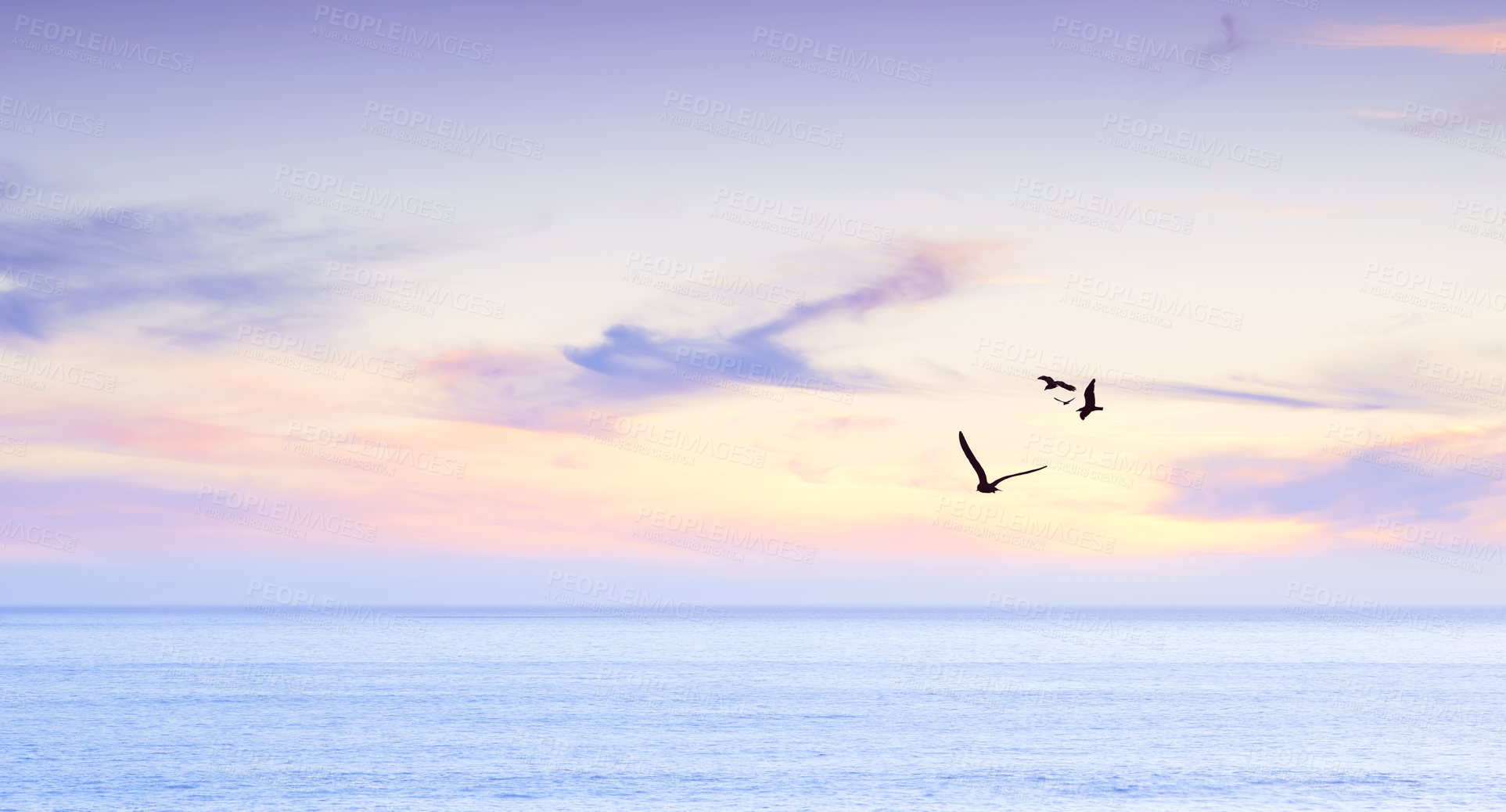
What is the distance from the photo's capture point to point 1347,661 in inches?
6900

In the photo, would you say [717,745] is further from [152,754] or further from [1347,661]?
[1347,661]

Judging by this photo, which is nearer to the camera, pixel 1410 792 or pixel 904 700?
pixel 1410 792

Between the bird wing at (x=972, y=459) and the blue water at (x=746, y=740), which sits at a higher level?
the bird wing at (x=972, y=459)

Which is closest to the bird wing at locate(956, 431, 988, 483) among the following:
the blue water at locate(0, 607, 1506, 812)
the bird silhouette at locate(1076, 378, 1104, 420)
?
the bird silhouette at locate(1076, 378, 1104, 420)

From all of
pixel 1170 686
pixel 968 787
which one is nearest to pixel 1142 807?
pixel 968 787

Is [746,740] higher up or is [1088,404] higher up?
[1088,404]

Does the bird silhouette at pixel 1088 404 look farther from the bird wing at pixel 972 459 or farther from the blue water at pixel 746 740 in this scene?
the blue water at pixel 746 740

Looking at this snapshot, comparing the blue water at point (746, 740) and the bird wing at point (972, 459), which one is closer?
the bird wing at point (972, 459)

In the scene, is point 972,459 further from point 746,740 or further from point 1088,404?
point 746,740

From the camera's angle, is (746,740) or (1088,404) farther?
(746,740)

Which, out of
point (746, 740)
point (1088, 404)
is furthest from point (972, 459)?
point (746, 740)

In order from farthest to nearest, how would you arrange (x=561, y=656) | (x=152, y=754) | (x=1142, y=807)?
1. (x=561, y=656)
2. (x=152, y=754)
3. (x=1142, y=807)

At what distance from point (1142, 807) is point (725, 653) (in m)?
134

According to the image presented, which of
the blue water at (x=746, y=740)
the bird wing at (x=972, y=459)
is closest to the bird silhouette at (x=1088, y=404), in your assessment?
the bird wing at (x=972, y=459)
